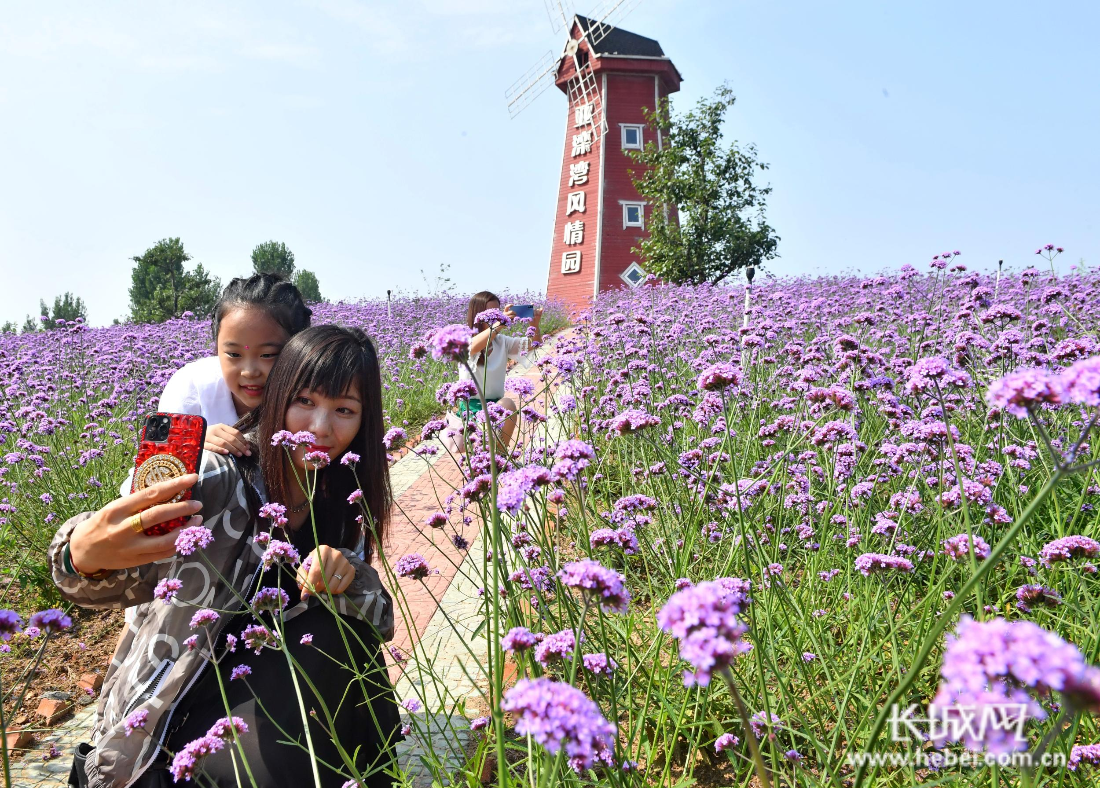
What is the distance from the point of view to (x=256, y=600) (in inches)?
66.8

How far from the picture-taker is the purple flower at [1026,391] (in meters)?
1.00

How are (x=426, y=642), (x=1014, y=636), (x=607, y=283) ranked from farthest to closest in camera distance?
(x=607, y=283)
(x=426, y=642)
(x=1014, y=636)

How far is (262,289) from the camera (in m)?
3.19

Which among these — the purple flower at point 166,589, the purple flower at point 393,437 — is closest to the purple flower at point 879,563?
the purple flower at point 393,437

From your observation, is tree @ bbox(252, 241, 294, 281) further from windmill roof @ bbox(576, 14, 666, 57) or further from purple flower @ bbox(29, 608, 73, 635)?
purple flower @ bbox(29, 608, 73, 635)

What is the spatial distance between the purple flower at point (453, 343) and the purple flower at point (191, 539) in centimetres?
74

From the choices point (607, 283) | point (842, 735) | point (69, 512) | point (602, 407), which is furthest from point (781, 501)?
point (607, 283)

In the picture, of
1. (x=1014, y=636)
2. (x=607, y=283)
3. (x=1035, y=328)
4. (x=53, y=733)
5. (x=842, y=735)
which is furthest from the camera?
(x=607, y=283)

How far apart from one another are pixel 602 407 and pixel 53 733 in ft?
10.3

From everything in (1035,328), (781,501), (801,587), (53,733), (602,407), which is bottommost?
(53,733)

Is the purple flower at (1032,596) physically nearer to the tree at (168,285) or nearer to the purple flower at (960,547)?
the purple flower at (960,547)

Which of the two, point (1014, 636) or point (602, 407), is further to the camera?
point (602, 407)

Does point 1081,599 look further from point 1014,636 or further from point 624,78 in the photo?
point 624,78

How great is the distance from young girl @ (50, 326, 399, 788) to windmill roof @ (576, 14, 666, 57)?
26734mm
